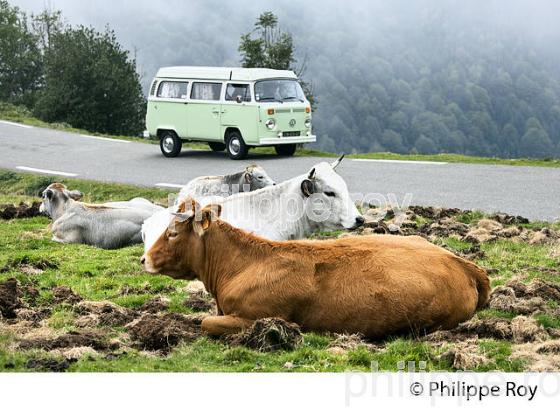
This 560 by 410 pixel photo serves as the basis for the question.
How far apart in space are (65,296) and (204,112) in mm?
19557

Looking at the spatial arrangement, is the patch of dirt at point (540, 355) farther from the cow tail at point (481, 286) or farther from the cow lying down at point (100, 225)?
the cow lying down at point (100, 225)

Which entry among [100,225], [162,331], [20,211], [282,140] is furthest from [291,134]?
[162,331]

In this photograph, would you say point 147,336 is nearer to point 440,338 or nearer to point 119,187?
point 440,338

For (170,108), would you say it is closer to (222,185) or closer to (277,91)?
(277,91)

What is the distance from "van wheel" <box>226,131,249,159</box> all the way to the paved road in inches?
13.2

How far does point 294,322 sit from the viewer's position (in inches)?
357

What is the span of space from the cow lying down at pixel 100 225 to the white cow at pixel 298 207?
3163mm

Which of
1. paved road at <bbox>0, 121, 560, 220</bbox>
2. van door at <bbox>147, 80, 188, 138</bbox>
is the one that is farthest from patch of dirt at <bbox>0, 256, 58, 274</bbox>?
van door at <bbox>147, 80, 188, 138</bbox>

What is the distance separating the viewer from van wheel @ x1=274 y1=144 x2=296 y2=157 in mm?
30312

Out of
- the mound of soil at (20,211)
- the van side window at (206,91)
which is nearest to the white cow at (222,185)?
the mound of soil at (20,211)

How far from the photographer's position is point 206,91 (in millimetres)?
30484

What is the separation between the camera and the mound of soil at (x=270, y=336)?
8.40 metres

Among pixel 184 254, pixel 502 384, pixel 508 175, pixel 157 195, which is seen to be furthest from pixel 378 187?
pixel 502 384

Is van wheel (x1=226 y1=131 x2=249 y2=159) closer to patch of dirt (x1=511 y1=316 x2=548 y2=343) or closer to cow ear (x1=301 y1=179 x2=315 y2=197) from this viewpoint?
cow ear (x1=301 y1=179 x2=315 y2=197)
